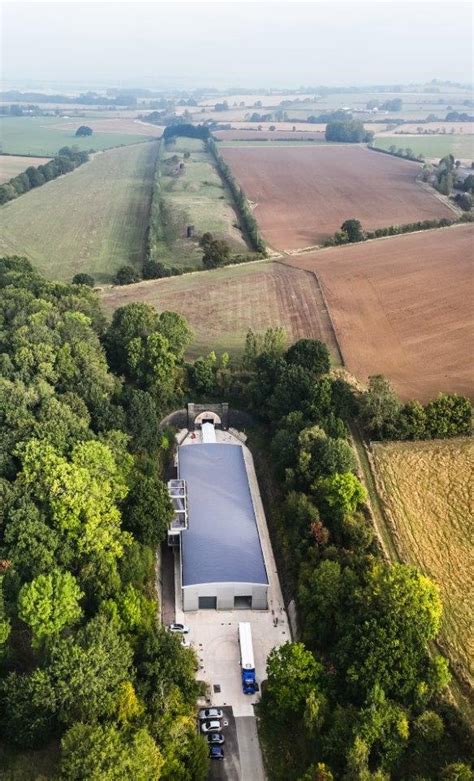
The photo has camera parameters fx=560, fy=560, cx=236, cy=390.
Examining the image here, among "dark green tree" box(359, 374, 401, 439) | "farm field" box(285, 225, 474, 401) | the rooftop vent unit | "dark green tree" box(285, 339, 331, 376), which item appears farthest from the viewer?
"farm field" box(285, 225, 474, 401)

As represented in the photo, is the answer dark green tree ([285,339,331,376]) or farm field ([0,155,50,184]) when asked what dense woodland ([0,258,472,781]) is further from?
farm field ([0,155,50,184])

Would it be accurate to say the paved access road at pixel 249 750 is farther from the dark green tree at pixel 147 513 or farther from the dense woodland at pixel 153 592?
the dark green tree at pixel 147 513

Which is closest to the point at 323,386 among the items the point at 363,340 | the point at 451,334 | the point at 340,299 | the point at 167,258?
the point at 363,340

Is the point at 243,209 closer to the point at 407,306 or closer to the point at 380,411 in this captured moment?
the point at 407,306

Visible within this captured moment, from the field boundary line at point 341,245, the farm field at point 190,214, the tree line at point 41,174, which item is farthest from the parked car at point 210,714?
the tree line at point 41,174

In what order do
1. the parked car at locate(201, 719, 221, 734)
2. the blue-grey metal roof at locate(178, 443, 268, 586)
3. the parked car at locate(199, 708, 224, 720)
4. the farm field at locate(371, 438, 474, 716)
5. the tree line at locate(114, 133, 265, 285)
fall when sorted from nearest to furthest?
1. the parked car at locate(201, 719, 221, 734)
2. the parked car at locate(199, 708, 224, 720)
3. the farm field at locate(371, 438, 474, 716)
4. the blue-grey metal roof at locate(178, 443, 268, 586)
5. the tree line at locate(114, 133, 265, 285)

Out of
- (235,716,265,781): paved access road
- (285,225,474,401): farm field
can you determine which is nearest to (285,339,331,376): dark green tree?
(285,225,474,401): farm field
